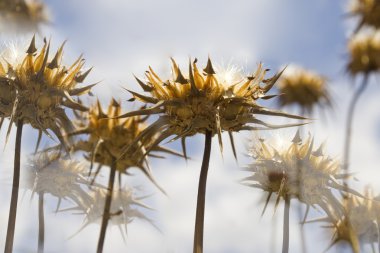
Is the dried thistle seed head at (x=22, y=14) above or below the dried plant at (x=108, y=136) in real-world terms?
above

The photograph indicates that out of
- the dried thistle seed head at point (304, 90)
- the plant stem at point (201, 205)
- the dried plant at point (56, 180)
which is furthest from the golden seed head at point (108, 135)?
the dried thistle seed head at point (304, 90)

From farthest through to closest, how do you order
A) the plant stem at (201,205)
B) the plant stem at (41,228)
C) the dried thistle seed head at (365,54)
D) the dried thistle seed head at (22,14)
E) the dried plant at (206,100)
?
the dried thistle seed head at (365,54), the dried thistle seed head at (22,14), the plant stem at (41,228), the dried plant at (206,100), the plant stem at (201,205)

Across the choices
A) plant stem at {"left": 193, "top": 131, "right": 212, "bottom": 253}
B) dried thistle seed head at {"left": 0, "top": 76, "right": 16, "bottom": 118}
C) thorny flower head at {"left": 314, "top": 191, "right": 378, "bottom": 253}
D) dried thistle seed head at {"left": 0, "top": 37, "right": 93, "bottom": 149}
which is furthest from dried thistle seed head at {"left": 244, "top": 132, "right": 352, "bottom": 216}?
dried thistle seed head at {"left": 0, "top": 76, "right": 16, "bottom": 118}

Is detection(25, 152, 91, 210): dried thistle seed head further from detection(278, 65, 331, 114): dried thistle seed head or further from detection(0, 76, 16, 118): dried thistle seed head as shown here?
detection(278, 65, 331, 114): dried thistle seed head

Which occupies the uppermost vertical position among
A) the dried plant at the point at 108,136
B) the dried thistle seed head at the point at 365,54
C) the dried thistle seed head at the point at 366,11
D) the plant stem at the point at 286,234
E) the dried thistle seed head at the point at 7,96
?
the dried thistle seed head at the point at 366,11

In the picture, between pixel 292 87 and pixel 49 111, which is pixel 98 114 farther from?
pixel 292 87

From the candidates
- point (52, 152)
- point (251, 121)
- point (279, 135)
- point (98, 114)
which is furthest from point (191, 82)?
point (98, 114)

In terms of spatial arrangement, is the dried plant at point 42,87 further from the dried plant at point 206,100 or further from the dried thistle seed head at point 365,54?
the dried thistle seed head at point 365,54
